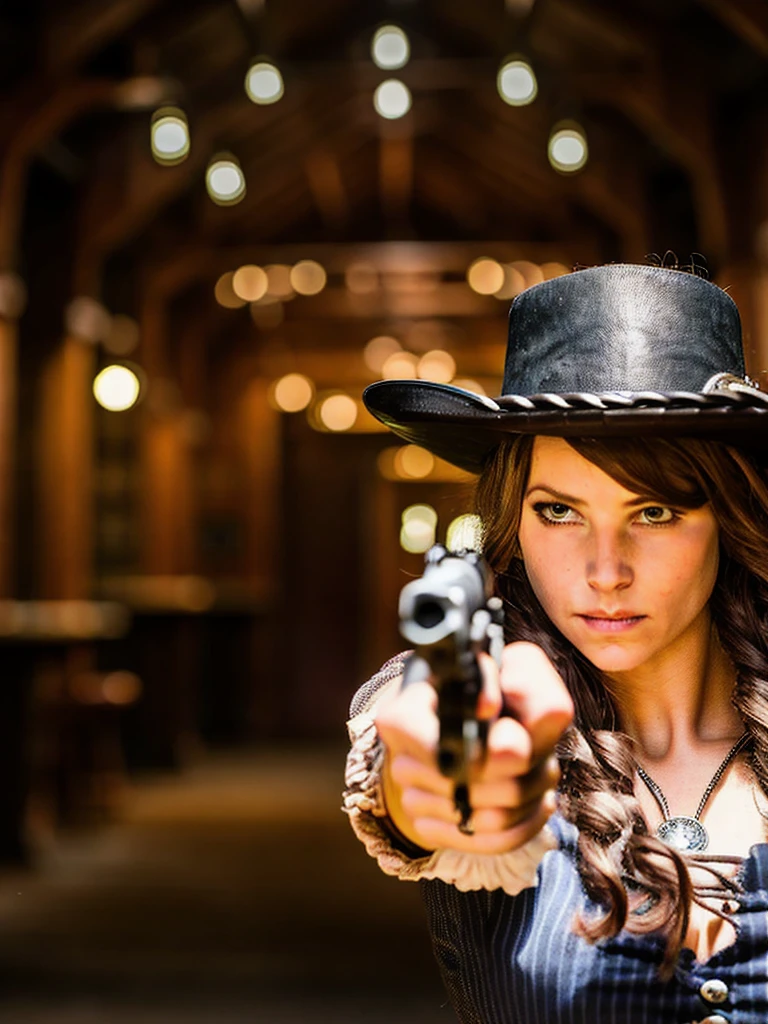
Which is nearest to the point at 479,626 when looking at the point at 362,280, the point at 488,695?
the point at 488,695

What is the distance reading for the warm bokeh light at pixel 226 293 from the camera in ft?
49.0

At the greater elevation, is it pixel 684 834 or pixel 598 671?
pixel 598 671

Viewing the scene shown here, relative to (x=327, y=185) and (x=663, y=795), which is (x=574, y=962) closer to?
(x=663, y=795)

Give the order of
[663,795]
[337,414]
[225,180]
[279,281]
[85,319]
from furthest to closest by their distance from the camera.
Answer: [337,414], [279,281], [85,319], [225,180], [663,795]

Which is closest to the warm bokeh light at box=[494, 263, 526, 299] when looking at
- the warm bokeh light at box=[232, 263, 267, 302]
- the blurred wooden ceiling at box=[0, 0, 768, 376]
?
the blurred wooden ceiling at box=[0, 0, 768, 376]

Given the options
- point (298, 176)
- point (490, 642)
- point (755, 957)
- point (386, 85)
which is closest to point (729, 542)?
point (755, 957)

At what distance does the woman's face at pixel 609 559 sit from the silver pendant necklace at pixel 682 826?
16 cm

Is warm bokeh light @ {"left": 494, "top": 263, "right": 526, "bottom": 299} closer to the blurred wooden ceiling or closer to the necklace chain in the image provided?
the blurred wooden ceiling

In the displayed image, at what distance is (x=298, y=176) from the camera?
1427 centimetres

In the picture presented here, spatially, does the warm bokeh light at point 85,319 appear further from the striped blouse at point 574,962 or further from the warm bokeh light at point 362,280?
the striped blouse at point 574,962

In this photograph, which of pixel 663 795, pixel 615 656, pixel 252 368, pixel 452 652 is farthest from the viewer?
pixel 252 368

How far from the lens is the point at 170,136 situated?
30.4 feet

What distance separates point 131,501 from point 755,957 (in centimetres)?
1223

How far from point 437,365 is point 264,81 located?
8.39 meters
